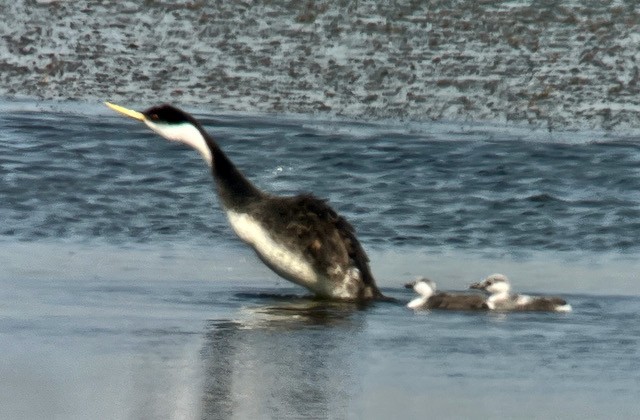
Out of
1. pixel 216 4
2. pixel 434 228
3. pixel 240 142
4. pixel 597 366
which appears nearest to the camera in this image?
pixel 597 366

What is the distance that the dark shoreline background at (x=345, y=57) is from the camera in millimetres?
15844

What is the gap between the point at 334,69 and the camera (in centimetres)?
1686

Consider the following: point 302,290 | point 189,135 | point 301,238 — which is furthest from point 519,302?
point 189,135

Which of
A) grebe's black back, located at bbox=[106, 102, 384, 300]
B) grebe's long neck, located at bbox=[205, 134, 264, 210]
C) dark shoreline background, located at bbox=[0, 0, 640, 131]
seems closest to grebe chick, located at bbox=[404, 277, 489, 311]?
grebe's black back, located at bbox=[106, 102, 384, 300]

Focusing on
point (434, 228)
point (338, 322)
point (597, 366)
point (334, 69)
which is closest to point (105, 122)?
point (334, 69)

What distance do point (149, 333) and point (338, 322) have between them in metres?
1.16

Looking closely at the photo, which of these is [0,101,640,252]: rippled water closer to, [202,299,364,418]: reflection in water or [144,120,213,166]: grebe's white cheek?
[144,120,213,166]: grebe's white cheek

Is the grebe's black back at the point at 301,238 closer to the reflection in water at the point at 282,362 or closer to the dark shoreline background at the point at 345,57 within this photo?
the reflection in water at the point at 282,362

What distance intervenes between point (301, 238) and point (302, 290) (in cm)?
50

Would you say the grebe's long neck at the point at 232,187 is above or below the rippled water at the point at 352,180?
above

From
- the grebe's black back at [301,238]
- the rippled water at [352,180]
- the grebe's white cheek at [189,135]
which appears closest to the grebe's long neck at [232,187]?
the grebe's black back at [301,238]

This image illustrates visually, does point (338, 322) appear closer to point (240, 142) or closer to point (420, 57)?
point (240, 142)

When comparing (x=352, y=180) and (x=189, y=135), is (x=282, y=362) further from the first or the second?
(x=352, y=180)

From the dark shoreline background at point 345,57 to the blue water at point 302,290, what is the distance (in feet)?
2.37
